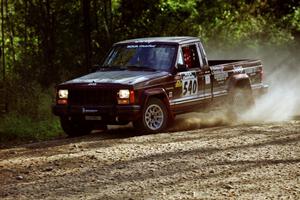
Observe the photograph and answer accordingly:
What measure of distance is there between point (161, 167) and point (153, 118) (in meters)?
3.82

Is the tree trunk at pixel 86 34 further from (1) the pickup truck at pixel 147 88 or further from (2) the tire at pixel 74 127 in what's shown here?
(2) the tire at pixel 74 127

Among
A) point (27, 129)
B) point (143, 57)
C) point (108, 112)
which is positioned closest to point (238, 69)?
point (143, 57)

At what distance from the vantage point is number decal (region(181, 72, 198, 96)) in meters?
12.8

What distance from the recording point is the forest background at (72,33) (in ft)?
54.9

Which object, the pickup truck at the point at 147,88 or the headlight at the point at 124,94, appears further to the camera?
the pickup truck at the point at 147,88

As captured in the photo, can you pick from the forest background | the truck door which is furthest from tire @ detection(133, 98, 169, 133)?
the forest background

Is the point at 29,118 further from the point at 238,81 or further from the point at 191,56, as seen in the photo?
the point at 238,81

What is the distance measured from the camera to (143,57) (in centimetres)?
1286

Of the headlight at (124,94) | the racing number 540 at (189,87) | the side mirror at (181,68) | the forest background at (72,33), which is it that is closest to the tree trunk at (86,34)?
the forest background at (72,33)

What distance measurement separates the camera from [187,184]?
292 inches

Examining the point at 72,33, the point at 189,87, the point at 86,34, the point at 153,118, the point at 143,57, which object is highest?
the point at 72,33

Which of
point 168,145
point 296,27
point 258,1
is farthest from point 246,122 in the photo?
point 296,27

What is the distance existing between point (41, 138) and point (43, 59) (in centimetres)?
935

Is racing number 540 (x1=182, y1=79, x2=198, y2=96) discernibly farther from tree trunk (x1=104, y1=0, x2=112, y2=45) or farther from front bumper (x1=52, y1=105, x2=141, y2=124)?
tree trunk (x1=104, y1=0, x2=112, y2=45)
